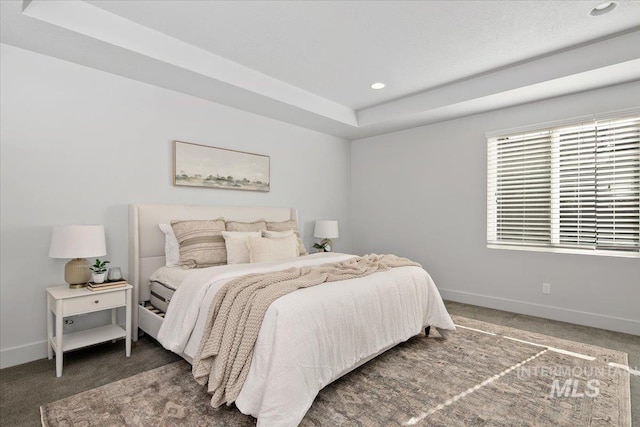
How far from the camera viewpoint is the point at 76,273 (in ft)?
8.63

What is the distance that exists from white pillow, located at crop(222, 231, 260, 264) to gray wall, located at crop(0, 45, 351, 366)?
2.47 feet

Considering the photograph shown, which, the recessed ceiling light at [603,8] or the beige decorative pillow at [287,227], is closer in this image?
the recessed ceiling light at [603,8]

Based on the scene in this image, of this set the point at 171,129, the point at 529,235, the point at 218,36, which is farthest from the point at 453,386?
the point at 171,129

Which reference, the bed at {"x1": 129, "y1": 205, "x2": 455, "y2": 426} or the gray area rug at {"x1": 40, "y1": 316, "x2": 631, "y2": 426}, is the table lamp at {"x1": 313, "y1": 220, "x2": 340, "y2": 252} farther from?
the gray area rug at {"x1": 40, "y1": 316, "x2": 631, "y2": 426}

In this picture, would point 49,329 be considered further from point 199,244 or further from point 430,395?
point 430,395

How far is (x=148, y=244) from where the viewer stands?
10.5ft

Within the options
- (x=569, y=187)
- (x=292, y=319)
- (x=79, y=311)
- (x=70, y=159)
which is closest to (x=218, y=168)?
(x=70, y=159)

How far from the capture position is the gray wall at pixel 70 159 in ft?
8.45

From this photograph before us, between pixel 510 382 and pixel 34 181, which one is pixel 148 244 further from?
pixel 510 382

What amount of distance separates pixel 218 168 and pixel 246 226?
2.57 ft

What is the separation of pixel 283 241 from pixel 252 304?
63.0 inches

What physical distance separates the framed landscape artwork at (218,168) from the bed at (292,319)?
0.38m

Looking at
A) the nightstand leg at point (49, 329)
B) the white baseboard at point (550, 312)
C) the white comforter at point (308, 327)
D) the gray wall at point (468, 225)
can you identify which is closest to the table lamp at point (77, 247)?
the nightstand leg at point (49, 329)

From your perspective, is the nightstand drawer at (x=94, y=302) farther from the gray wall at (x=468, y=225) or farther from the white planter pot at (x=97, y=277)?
the gray wall at (x=468, y=225)
